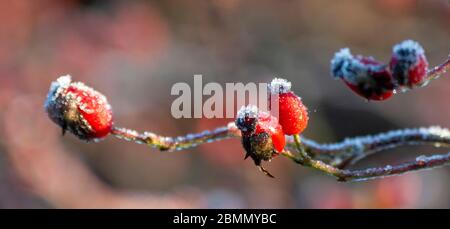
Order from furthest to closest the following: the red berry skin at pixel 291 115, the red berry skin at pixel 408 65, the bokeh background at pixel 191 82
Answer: the bokeh background at pixel 191 82 → the red berry skin at pixel 291 115 → the red berry skin at pixel 408 65

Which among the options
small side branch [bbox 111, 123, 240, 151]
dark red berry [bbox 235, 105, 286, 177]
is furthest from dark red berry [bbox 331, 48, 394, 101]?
small side branch [bbox 111, 123, 240, 151]

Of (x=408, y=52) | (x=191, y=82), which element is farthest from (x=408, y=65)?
(x=191, y=82)

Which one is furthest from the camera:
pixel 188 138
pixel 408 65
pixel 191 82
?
pixel 191 82

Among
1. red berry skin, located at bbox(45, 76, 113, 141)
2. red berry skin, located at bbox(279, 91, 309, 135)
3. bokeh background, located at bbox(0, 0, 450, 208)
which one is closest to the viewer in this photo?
red berry skin, located at bbox(279, 91, 309, 135)

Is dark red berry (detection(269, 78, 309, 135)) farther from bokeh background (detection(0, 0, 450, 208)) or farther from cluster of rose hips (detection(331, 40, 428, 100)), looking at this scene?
bokeh background (detection(0, 0, 450, 208))

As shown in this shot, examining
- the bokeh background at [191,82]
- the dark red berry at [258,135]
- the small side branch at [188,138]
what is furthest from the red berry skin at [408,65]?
the bokeh background at [191,82]

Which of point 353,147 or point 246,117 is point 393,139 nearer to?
point 353,147

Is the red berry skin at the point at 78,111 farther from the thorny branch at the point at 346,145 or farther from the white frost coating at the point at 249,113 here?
the white frost coating at the point at 249,113
